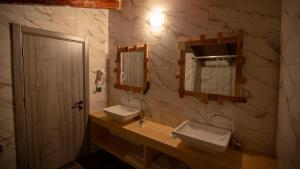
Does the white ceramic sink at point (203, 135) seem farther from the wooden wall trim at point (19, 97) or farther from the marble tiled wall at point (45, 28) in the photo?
the wooden wall trim at point (19, 97)

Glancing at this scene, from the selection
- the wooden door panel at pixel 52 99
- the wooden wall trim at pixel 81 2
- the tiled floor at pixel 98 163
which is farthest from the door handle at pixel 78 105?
A: the wooden wall trim at pixel 81 2

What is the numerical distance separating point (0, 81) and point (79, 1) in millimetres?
1248

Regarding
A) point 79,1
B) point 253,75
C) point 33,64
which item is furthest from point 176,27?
point 33,64

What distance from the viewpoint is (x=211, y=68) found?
1691 mm

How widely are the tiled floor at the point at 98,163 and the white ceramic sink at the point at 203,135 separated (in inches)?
51.1

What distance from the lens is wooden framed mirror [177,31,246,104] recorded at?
1519 millimetres

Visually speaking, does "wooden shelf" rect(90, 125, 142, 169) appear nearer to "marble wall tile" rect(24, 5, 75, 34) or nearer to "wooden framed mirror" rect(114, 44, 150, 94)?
"wooden framed mirror" rect(114, 44, 150, 94)

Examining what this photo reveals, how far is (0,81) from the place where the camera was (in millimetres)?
1671

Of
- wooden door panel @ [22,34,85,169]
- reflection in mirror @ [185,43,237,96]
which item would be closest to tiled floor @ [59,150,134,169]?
wooden door panel @ [22,34,85,169]

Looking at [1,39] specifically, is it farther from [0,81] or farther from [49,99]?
[49,99]

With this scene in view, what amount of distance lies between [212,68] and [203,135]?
74 centimetres

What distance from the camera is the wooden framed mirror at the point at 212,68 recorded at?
4.98ft

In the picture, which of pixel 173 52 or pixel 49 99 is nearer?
pixel 173 52

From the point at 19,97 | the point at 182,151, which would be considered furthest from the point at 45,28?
the point at 182,151
